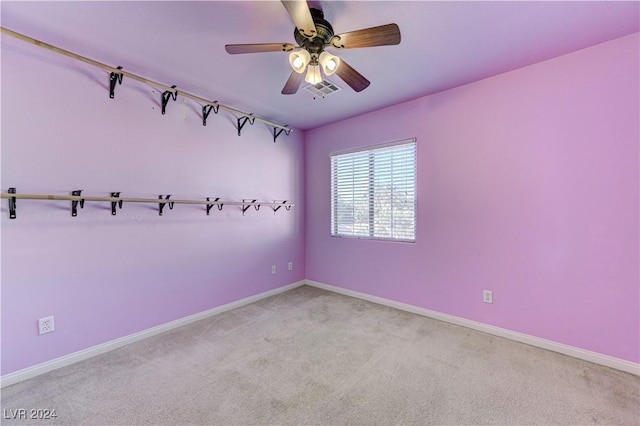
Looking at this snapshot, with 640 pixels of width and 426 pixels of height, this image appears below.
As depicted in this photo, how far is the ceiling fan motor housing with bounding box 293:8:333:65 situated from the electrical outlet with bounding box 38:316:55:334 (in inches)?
106

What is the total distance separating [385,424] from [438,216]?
6.67 ft

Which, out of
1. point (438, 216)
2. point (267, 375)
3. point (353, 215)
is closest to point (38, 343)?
point (267, 375)

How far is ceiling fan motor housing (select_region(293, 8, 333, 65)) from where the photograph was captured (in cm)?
165

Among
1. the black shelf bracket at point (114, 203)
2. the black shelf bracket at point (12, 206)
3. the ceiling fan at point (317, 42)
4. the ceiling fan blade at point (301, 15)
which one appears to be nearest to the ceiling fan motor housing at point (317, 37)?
the ceiling fan at point (317, 42)

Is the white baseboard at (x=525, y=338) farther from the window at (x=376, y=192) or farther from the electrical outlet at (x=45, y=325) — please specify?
the electrical outlet at (x=45, y=325)

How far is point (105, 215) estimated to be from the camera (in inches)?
92.5

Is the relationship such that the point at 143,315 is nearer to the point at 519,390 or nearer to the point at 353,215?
the point at 353,215

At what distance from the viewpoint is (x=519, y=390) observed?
1830 millimetres

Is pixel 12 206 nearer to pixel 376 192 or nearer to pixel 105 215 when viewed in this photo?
pixel 105 215

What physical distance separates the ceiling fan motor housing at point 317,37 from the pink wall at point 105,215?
1723 millimetres

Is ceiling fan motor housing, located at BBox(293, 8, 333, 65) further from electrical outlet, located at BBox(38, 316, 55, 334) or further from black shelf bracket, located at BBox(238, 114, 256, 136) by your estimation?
electrical outlet, located at BBox(38, 316, 55, 334)

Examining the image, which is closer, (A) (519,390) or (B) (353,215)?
(A) (519,390)

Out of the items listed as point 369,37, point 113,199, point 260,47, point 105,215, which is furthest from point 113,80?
point 369,37

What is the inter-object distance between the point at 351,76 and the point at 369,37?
0.39 m
